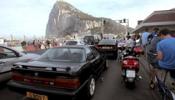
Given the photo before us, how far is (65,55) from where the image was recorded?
5891 millimetres

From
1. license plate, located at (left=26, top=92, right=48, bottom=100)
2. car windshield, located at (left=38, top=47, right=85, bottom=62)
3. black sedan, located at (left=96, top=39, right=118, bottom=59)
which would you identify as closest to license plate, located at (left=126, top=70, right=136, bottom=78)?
car windshield, located at (left=38, top=47, right=85, bottom=62)

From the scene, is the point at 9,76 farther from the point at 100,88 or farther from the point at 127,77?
the point at 127,77

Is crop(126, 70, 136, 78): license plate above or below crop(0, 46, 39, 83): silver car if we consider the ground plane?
below

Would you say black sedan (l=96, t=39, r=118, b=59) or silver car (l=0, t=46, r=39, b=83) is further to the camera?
black sedan (l=96, t=39, r=118, b=59)

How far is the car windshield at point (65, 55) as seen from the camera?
18.6 feet

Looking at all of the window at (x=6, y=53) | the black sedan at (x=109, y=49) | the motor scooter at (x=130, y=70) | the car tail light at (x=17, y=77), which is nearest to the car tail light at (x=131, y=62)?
the motor scooter at (x=130, y=70)

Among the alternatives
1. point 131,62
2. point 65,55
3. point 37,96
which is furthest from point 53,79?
point 131,62

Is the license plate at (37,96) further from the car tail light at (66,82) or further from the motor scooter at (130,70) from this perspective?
the motor scooter at (130,70)

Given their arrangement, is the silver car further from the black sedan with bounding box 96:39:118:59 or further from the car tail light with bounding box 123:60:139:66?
the black sedan with bounding box 96:39:118:59

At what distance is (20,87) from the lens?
489cm

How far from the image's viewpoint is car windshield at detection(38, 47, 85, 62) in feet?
18.6

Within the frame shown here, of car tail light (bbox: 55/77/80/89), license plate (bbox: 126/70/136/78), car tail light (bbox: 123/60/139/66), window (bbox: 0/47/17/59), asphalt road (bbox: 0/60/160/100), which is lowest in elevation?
asphalt road (bbox: 0/60/160/100)

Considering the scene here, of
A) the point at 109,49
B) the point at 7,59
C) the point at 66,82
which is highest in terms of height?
the point at 7,59

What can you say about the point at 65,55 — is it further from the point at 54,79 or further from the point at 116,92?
the point at 116,92
